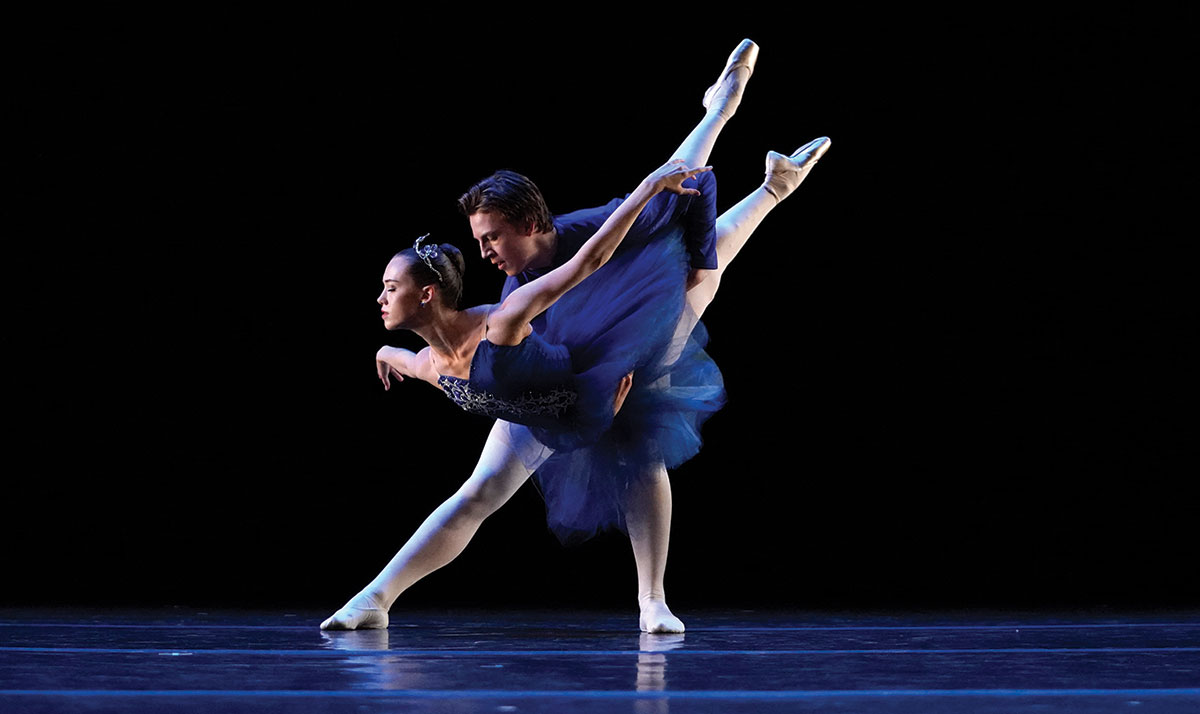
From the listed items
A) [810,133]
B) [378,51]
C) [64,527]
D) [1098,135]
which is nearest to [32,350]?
[64,527]

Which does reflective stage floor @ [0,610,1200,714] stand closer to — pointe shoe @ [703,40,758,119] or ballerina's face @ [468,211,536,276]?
ballerina's face @ [468,211,536,276]

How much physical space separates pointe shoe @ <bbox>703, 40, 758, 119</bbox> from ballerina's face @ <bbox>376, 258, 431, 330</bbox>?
0.87 metres

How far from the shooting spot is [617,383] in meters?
2.25

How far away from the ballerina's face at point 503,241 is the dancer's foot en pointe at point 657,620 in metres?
0.63

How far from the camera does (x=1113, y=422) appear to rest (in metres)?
4.10

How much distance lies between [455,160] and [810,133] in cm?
103

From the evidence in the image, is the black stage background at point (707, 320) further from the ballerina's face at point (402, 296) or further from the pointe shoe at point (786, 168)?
the ballerina's face at point (402, 296)

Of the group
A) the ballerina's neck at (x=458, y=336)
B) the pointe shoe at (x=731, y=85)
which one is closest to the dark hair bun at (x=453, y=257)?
the ballerina's neck at (x=458, y=336)

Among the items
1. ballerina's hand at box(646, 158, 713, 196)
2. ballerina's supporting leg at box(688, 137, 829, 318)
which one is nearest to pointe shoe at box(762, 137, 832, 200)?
ballerina's supporting leg at box(688, 137, 829, 318)

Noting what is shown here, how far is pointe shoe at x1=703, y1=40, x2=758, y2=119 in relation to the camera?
9.09 ft

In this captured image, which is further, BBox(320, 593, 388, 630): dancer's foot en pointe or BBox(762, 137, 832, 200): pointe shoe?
BBox(762, 137, 832, 200): pointe shoe

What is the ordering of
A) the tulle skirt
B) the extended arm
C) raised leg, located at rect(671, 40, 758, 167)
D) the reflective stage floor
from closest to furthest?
the reflective stage floor, the extended arm, the tulle skirt, raised leg, located at rect(671, 40, 758, 167)

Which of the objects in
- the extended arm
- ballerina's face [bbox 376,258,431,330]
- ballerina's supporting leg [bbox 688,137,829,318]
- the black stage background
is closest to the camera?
the extended arm

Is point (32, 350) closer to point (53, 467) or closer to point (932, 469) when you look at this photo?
point (53, 467)
